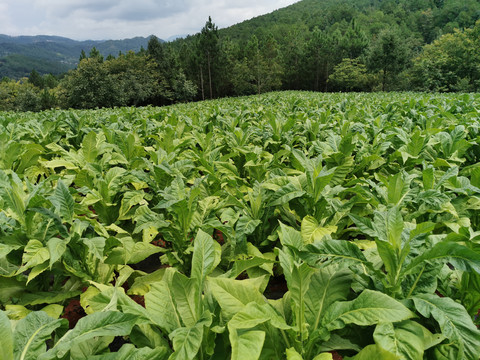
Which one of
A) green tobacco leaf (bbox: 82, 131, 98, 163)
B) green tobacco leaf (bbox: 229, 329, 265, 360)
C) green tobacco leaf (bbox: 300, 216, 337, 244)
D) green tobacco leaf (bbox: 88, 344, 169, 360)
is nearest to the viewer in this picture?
Result: green tobacco leaf (bbox: 229, 329, 265, 360)

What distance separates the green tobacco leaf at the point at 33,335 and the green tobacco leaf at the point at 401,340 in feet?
4.75

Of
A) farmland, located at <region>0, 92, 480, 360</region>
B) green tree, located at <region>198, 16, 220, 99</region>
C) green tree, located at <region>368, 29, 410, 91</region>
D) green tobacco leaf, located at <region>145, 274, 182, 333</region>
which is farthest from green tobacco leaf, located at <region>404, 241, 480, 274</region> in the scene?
green tree, located at <region>368, 29, 410, 91</region>

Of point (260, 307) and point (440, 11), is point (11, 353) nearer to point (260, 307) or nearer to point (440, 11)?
point (260, 307)

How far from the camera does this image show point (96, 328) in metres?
1.22

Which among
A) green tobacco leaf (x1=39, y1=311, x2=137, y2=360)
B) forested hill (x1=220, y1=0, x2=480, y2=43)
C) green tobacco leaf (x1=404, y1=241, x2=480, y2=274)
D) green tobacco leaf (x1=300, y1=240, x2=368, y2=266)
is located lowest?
green tobacco leaf (x1=39, y1=311, x2=137, y2=360)

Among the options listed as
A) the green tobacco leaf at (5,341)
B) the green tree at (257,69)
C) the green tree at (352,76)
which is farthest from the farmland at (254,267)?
the green tree at (352,76)

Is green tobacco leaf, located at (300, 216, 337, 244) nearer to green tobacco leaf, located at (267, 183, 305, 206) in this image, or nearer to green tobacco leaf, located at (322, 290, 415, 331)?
green tobacco leaf, located at (267, 183, 305, 206)

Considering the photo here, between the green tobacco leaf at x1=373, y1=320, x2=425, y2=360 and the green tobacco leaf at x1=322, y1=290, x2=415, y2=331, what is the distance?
0.13 feet

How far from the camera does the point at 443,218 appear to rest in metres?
2.47

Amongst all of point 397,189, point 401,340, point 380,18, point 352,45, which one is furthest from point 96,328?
point 380,18

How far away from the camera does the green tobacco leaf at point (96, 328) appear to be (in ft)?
3.78

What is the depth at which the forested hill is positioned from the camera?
92.7m

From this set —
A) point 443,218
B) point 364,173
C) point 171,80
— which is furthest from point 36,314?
point 171,80

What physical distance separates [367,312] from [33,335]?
60.1 inches
